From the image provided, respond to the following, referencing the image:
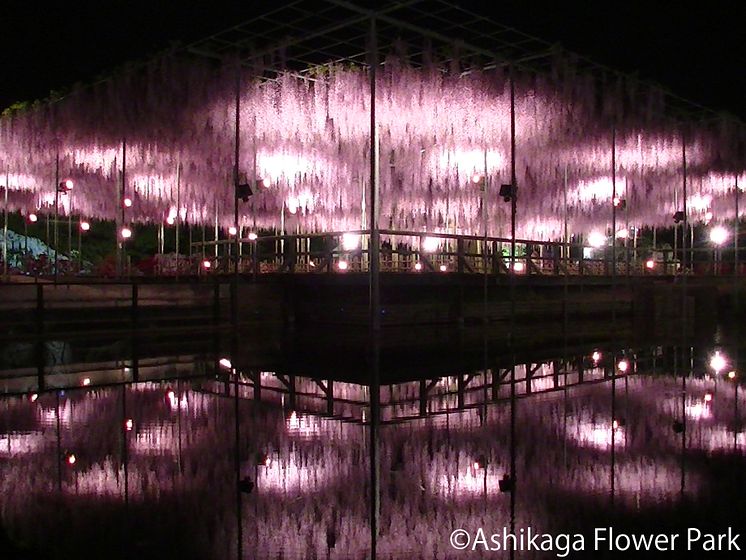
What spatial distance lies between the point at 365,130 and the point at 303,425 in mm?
11820

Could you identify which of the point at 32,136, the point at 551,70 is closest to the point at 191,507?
the point at 551,70

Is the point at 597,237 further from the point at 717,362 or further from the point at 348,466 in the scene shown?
the point at 348,466

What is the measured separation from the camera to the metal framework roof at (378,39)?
1209cm

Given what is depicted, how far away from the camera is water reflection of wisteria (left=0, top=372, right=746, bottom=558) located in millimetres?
3713

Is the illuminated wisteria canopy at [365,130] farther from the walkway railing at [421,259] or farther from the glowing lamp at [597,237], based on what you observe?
the glowing lamp at [597,237]

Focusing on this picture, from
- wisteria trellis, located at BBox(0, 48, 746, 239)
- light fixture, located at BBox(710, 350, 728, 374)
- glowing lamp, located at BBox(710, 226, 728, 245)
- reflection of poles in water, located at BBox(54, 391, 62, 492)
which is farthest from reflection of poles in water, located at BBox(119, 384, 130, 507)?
glowing lamp, located at BBox(710, 226, 728, 245)

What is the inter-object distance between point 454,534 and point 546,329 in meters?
12.4

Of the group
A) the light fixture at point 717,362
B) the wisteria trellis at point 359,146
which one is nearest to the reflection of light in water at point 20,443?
the light fixture at point 717,362

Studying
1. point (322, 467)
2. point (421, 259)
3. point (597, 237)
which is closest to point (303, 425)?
point (322, 467)

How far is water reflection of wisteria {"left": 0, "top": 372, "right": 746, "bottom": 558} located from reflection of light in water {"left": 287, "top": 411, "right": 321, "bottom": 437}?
2 cm

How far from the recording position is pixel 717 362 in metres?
10.3

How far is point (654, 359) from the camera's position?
35.0 ft

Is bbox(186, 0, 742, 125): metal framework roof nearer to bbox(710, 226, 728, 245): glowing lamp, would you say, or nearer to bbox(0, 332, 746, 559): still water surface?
bbox(0, 332, 746, 559): still water surface

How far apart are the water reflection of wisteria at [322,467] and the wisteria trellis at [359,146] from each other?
367 inches
